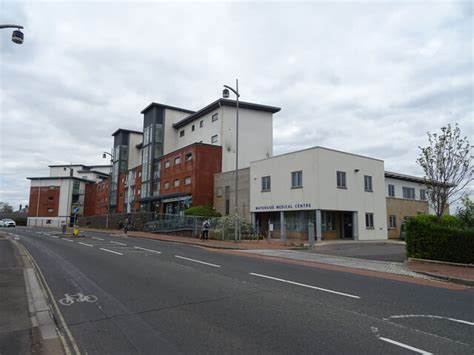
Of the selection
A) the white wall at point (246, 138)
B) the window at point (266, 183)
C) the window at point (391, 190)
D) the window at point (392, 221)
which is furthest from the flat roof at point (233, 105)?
the window at point (392, 221)

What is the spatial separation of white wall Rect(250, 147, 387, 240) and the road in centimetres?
1883

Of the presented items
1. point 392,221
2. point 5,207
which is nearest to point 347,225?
point 392,221

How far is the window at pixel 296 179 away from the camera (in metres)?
31.1

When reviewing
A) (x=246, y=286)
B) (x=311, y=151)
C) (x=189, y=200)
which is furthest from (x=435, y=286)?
(x=189, y=200)

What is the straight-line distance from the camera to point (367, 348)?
504cm

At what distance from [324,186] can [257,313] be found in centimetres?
2424

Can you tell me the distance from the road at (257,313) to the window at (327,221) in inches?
784

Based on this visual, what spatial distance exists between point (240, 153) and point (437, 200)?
2824 cm

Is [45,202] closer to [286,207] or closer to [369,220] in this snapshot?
[286,207]

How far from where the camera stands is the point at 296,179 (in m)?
31.6

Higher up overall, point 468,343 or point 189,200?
point 189,200

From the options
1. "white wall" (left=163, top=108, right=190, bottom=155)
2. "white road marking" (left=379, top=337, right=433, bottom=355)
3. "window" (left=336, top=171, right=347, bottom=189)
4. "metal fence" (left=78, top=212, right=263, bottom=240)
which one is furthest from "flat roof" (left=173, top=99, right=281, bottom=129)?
"white road marking" (left=379, top=337, right=433, bottom=355)

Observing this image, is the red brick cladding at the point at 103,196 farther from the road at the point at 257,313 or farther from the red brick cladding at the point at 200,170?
the road at the point at 257,313

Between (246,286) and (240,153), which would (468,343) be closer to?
(246,286)
